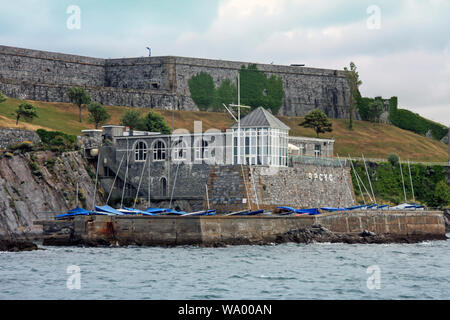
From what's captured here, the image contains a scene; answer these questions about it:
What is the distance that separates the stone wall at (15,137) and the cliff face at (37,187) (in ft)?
8.49

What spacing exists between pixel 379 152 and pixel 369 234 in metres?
40.4

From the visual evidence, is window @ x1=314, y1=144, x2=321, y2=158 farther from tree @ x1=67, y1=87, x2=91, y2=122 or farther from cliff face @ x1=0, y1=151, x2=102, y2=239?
tree @ x1=67, y1=87, x2=91, y2=122

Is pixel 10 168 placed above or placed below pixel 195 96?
below

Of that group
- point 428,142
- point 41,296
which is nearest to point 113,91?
point 428,142

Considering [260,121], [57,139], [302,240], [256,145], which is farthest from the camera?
[57,139]

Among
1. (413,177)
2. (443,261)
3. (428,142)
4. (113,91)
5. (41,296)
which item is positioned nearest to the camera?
(41,296)

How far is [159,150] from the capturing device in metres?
72.4

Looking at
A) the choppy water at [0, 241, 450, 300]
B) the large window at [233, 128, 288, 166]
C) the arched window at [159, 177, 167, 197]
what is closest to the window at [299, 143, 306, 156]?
the large window at [233, 128, 288, 166]

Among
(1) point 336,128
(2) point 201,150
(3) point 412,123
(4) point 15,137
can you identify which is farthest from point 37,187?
(3) point 412,123

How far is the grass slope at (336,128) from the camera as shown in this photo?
87000mm

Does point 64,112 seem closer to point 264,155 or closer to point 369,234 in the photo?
point 264,155

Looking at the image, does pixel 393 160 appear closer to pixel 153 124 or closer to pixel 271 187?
pixel 153 124

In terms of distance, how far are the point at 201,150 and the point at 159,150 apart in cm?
409

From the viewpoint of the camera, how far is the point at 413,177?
92375 millimetres
